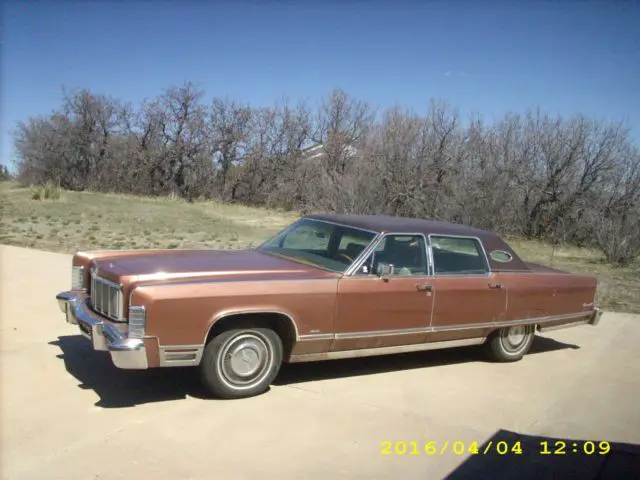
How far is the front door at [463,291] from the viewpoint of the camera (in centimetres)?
580

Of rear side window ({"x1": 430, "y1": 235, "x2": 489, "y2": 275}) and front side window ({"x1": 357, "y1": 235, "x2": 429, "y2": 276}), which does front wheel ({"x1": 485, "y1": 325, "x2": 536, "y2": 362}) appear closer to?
rear side window ({"x1": 430, "y1": 235, "x2": 489, "y2": 275})

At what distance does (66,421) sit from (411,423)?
99.0 inches

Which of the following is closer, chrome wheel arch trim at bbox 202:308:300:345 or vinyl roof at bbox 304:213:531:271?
chrome wheel arch trim at bbox 202:308:300:345

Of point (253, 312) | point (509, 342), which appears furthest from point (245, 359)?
point (509, 342)

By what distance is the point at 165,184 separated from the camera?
1359 inches

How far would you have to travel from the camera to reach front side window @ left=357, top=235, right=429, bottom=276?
5.64m

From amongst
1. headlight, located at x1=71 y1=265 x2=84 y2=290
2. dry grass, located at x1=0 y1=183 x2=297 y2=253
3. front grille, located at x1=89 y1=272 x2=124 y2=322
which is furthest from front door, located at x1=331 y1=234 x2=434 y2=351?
dry grass, located at x1=0 y1=183 x2=297 y2=253

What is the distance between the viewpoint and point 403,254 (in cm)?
587

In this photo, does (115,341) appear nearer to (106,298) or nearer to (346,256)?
(106,298)

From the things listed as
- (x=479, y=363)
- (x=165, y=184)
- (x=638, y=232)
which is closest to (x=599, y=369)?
(x=479, y=363)

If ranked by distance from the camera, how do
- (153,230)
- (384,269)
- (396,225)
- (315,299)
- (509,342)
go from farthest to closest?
(153,230)
(509,342)
(396,225)
(384,269)
(315,299)

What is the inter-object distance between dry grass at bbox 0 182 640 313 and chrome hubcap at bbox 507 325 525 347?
180 inches

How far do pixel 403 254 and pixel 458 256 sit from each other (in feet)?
2.33

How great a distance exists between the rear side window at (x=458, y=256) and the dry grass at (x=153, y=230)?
17.1 ft
